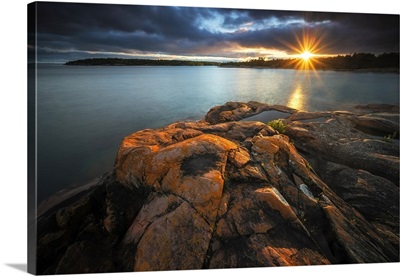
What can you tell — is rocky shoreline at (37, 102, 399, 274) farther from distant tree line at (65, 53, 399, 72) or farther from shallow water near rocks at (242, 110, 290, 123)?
distant tree line at (65, 53, 399, 72)

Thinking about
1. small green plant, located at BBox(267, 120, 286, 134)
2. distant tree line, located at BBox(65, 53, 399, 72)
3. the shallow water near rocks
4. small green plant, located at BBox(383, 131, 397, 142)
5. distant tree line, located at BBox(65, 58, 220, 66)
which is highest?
distant tree line, located at BBox(65, 53, 399, 72)

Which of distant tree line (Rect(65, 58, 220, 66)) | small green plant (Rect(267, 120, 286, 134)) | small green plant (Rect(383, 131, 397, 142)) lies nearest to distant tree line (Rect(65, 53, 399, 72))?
distant tree line (Rect(65, 58, 220, 66))

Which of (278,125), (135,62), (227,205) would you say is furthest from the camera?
(278,125)

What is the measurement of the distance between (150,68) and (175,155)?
1.98 m

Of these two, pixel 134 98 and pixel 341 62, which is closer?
pixel 134 98

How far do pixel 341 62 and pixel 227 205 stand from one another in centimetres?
405

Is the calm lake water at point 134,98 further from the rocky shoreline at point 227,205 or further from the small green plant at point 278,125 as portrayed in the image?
the small green plant at point 278,125

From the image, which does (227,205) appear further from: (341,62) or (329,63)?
(341,62)

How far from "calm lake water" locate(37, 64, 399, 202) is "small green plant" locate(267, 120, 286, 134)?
1.44 feet

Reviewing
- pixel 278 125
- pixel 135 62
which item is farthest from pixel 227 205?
pixel 135 62

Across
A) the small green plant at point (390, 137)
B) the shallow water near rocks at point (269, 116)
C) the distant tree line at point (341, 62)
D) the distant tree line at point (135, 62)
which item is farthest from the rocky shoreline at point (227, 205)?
the distant tree line at point (135, 62)

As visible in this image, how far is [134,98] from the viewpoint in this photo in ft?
16.9

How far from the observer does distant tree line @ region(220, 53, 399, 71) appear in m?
5.69

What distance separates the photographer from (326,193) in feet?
16.5
